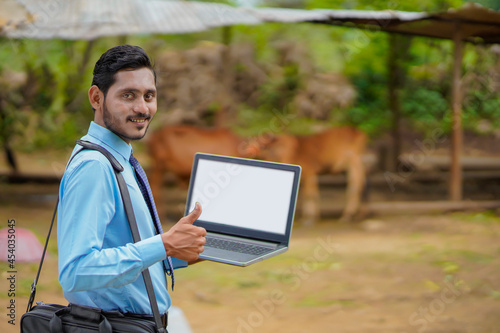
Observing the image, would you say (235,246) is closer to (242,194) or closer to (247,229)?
(247,229)

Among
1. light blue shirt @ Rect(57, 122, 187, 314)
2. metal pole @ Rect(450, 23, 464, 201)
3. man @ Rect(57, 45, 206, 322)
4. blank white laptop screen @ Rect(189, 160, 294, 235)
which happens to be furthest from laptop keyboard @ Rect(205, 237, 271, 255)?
metal pole @ Rect(450, 23, 464, 201)

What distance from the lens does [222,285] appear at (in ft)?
18.5

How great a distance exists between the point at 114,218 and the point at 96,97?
1.33 ft

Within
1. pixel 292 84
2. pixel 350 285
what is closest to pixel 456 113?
pixel 350 285

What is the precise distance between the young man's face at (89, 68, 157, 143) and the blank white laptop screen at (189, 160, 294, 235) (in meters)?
0.62

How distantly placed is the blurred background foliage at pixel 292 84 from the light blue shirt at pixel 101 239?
326 inches

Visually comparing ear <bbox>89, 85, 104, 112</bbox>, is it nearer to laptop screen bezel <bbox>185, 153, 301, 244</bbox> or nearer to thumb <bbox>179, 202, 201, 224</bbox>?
thumb <bbox>179, 202, 201, 224</bbox>

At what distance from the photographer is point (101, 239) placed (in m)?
1.58

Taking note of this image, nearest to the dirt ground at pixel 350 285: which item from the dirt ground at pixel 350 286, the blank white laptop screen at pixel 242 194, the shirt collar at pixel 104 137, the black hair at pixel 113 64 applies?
the dirt ground at pixel 350 286

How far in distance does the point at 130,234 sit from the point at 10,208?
778 cm

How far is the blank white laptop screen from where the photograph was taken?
7.95 feet

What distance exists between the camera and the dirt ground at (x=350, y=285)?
4625 millimetres

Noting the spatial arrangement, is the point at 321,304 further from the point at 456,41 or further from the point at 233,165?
the point at 456,41

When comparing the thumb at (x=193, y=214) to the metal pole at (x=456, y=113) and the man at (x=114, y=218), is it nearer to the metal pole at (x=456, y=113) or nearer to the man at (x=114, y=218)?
the man at (x=114, y=218)
